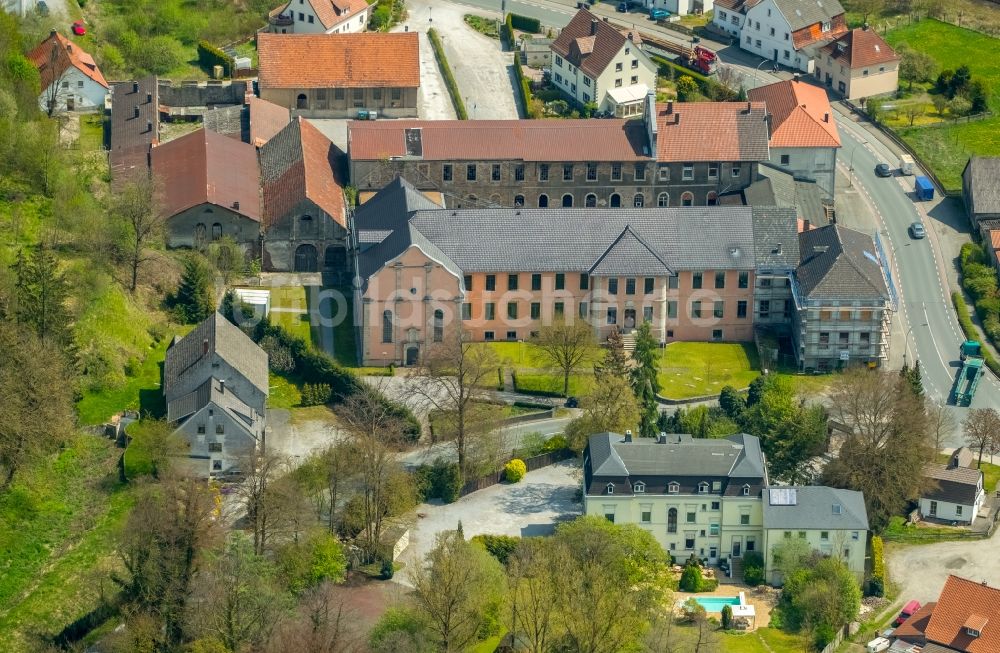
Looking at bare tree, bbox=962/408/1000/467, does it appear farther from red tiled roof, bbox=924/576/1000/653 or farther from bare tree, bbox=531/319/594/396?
bare tree, bbox=531/319/594/396

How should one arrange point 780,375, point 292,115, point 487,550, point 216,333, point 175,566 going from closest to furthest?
1. point 175,566
2. point 487,550
3. point 216,333
4. point 780,375
5. point 292,115

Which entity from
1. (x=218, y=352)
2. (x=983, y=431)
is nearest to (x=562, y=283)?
(x=218, y=352)

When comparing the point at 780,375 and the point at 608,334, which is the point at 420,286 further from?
the point at 780,375

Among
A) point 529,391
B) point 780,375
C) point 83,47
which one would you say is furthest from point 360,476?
point 83,47

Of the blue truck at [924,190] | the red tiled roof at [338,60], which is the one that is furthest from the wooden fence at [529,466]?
the red tiled roof at [338,60]

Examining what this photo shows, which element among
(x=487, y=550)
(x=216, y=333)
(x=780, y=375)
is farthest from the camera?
(x=780, y=375)

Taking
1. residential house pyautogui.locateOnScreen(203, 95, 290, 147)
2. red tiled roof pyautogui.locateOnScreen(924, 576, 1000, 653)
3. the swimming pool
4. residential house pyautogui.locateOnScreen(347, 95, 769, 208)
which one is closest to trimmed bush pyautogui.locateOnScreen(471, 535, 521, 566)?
the swimming pool

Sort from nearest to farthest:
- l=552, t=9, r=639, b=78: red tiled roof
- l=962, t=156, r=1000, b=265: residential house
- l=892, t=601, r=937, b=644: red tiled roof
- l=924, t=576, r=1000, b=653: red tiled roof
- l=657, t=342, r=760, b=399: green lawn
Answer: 1. l=924, t=576, r=1000, b=653: red tiled roof
2. l=892, t=601, r=937, b=644: red tiled roof
3. l=657, t=342, r=760, b=399: green lawn
4. l=962, t=156, r=1000, b=265: residential house
5. l=552, t=9, r=639, b=78: red tiled roof

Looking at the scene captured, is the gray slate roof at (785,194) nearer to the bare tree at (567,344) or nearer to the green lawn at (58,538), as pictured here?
the bare tree at (567,344)
